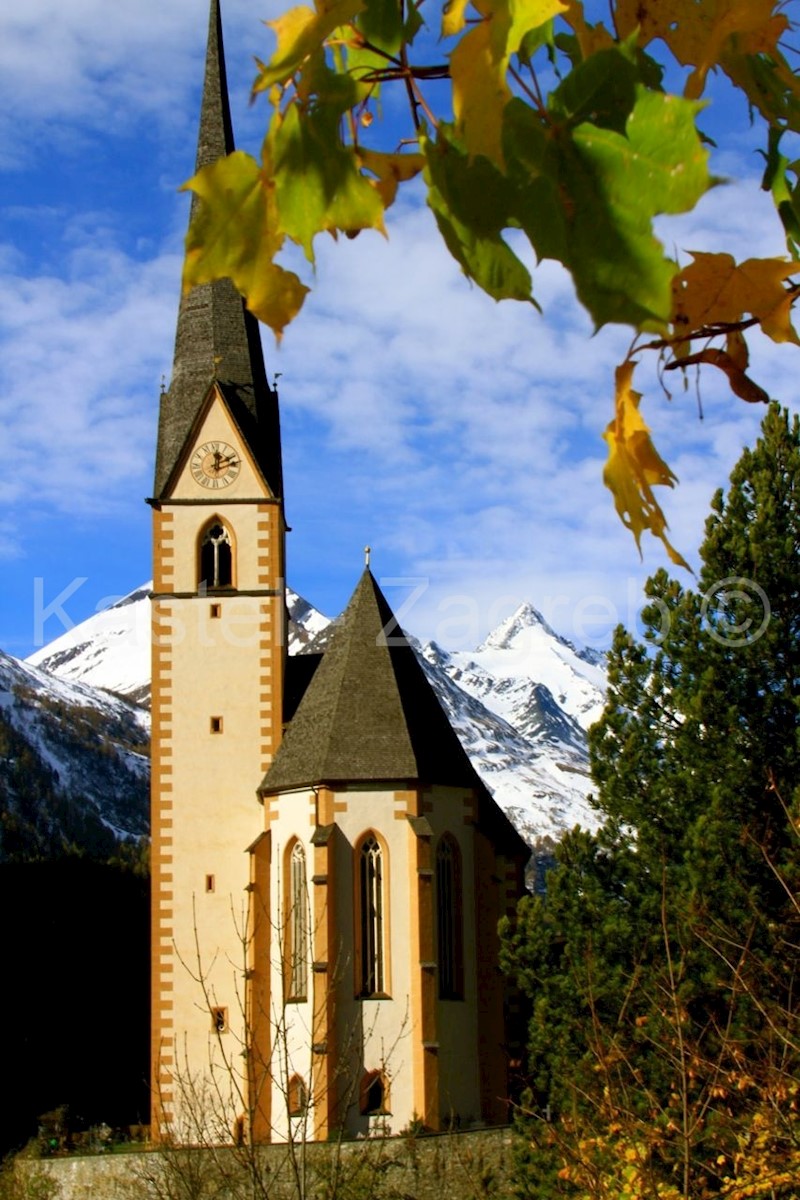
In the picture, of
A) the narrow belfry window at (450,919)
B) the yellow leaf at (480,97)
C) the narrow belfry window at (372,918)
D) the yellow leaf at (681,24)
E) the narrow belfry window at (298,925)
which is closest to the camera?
the yellow leaf at (480,97)

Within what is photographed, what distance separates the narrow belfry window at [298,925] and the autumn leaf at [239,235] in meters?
22.3

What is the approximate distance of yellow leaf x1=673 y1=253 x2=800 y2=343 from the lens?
5.68 feet

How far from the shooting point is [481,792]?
26.4m

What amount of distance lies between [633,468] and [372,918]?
22.7 metres

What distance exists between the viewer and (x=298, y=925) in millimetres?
24141

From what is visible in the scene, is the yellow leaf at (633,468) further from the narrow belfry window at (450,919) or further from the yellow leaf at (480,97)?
the narrow belfry window at (450,919)

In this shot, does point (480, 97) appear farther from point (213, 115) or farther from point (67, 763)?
point (67, 763)

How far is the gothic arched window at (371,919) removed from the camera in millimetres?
23500

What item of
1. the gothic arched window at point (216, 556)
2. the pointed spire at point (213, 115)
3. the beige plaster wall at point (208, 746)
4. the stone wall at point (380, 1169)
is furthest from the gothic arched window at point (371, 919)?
the pointed spire at point (213, 115)

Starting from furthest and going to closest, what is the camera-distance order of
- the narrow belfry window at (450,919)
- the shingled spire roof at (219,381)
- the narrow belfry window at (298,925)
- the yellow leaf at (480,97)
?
the shingled spire roof at (219,381), the narrow belfry window at (450,919), the narrow belfry window at (298,925), the yellow leaf at (480,97)

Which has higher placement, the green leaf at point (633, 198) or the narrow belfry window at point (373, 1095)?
the green leaf at point (633, 198)

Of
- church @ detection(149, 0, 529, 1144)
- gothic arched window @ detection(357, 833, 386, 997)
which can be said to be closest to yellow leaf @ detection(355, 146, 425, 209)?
church @ detection(149, 0, 529, 1144)

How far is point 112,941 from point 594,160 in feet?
142

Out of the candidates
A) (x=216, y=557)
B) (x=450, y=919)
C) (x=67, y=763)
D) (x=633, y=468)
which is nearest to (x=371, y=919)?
(x=450, y=919)
